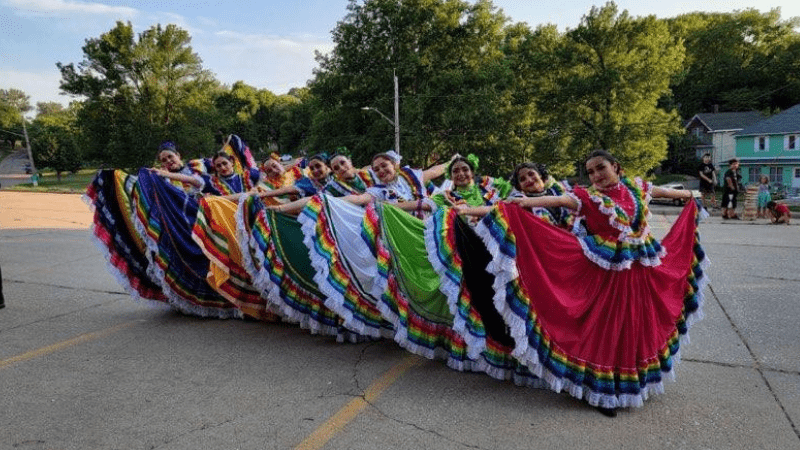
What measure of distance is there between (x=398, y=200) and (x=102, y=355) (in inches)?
113

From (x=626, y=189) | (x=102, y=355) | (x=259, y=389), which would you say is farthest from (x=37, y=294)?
(x=626, y=189)

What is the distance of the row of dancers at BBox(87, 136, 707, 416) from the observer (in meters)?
3.23

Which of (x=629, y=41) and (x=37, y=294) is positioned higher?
(x=629, y=41)

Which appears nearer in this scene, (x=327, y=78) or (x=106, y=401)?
(x=106, y=401)

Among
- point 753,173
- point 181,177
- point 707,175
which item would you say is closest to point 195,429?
point 181,177

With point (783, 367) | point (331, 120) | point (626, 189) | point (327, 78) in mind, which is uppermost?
point (327, 78)

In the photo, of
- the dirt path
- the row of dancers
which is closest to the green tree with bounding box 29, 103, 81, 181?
the dirt path

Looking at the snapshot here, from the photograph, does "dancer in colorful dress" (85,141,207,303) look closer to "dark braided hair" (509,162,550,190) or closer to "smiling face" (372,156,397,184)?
"smiling face" (372,156,397,184)

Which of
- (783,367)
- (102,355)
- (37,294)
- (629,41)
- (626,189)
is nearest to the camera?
(626,189)

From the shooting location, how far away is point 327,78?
33.7 meters

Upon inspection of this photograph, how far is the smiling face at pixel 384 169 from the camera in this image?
4.85 m

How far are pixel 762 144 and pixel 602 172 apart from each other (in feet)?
158

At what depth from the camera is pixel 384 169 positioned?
4.85 m

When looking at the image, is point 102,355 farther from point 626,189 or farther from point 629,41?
point 629,41
